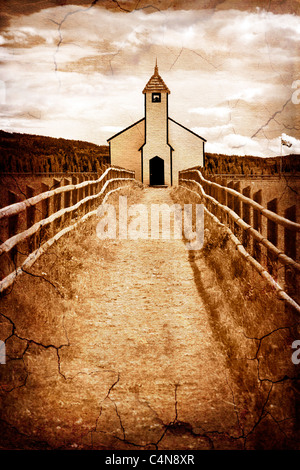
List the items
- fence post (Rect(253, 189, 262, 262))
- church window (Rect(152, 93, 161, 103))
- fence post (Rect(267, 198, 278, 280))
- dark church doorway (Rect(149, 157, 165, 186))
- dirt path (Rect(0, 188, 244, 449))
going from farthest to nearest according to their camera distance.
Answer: church window (Rect(152, 93, 161, 103)) → dark church doorway (Rect(149, 157, 165, 186)) → fence post (Rect(253, 189, 262, 262)) → fence post (Rect(267, 198, 278, 280)) → dirt path (Rect(0, 188, 244, 449))

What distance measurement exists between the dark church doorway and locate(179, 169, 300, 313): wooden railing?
1621cm

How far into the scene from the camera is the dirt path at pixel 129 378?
2590 mm

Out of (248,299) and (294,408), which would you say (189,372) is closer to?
(294,408)

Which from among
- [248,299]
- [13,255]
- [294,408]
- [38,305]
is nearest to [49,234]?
[13,255]

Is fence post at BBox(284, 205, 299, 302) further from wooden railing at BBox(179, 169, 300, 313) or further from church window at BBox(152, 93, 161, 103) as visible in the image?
church window at BBox(152, 93, 161, 103)

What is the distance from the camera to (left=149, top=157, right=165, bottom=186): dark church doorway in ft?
80.5

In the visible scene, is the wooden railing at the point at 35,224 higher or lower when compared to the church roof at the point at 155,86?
lower

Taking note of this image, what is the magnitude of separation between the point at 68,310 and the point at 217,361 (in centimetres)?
166

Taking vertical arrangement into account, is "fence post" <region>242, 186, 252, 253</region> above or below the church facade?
below

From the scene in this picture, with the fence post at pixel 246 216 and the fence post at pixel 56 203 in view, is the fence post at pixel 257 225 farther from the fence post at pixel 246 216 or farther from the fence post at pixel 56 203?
the fence post at pixel 56 203

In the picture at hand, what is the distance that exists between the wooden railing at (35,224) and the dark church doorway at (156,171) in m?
16.8

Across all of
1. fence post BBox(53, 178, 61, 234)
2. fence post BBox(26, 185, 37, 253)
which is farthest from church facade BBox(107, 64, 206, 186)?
fence post BBox(26, 185, 37, 253)

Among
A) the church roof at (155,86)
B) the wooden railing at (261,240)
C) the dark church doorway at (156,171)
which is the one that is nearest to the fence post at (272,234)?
the wooden railing at (261,240)

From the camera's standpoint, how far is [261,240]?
4336mm
